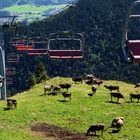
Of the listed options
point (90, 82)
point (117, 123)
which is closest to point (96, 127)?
point (117, 123)

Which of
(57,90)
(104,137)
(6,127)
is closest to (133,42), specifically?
(104,137)

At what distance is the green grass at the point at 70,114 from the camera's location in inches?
1569

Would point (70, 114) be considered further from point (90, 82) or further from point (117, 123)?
point (90, 82)

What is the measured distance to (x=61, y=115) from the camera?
45938mm

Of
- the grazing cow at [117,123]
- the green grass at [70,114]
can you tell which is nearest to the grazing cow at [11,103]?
the green grass at [70,114]

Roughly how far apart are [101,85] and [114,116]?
1667 centimetres

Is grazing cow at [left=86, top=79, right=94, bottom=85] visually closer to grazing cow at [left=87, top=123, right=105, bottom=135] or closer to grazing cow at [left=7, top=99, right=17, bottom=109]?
grazing cow at [left=7, top=99, right=17, bottom=109]

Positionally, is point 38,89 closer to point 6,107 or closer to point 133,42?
point 6,107

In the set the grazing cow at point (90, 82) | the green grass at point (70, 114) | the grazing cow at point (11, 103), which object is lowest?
the green grass at point (70, 114)

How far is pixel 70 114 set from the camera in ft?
152

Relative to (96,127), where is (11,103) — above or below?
above

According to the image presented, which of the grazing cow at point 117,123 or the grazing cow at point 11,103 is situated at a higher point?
the grazing cow at point 11,103

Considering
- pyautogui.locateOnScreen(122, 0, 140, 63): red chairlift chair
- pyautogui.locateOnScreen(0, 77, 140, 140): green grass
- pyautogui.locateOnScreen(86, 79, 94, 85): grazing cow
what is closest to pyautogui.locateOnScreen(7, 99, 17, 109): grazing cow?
pyautogui.locateOnScreen(0, 77, 140, 140): green grass

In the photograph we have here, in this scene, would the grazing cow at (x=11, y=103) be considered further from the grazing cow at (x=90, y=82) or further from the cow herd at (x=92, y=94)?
the grazing cow at (x=90, y=82)
